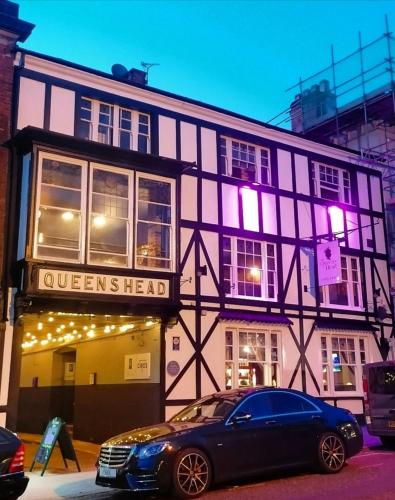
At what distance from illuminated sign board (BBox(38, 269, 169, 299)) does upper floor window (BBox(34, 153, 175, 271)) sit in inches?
14.9

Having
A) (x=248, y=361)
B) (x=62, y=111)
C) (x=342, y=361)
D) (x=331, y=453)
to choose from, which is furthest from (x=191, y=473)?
(x=342, y=361)

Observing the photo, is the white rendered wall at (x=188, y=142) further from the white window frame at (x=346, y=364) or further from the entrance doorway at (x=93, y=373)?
the white window frame at (x=346, y=364)

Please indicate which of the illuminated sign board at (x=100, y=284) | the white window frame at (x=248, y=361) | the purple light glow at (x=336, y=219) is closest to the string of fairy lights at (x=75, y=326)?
the illuminated sign board at (x=100, y=284)

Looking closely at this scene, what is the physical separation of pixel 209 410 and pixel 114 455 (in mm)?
2005

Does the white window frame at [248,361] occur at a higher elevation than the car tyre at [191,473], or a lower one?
higher

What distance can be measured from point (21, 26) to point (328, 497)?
40.2 ft

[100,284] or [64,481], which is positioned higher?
[100,284]

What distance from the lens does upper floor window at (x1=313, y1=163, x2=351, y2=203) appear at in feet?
64.6

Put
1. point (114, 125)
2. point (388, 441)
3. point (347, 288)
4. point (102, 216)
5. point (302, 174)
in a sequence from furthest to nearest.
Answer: point (347, 288)
point (302, 174)
point (114, 125)
point (388, 441)
point (102, 216)

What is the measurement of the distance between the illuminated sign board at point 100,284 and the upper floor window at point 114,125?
3.96 meters

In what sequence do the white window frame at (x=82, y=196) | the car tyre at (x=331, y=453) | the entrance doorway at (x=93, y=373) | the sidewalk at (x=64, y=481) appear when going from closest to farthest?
1. the sidewalk at (x=64, y=481)
2. the car tyre at (x=331, y=453)
3. the white window frame at (x=82, y=196)
4. the entrance doorway at (x=93, y=373)

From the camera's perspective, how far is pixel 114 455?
355 inches

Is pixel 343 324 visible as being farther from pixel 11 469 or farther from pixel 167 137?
pixel 11 469

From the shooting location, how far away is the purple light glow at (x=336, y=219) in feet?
64.1
